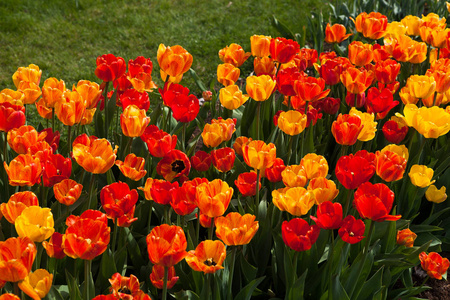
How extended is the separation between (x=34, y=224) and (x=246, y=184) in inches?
30.8

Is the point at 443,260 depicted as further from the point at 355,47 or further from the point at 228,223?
the point at 355,47

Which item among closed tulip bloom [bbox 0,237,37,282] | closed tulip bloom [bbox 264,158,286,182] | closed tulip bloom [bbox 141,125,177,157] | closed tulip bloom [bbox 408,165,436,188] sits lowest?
closed tulip bloom [bbox 408,165,436,188]

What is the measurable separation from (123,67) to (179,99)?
16.2 inches

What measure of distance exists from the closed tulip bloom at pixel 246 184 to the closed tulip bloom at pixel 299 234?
40cm

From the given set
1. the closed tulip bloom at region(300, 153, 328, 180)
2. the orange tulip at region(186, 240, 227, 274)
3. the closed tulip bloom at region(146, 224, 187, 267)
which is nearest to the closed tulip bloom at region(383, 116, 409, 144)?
the closed tulip bloom at region(300, 153, 328, 180)

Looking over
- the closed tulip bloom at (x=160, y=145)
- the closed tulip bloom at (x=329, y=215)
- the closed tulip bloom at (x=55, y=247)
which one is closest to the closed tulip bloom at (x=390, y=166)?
the closed tulip bloom at (x=329, y=215)

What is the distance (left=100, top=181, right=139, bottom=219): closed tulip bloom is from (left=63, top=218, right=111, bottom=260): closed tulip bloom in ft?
0.70

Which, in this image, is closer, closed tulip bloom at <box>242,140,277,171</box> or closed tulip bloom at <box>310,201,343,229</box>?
closed tulip bloom at <box>310,201,343,229</box>

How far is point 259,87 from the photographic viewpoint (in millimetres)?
2359

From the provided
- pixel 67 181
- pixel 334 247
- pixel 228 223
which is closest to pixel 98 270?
pixel 67 181

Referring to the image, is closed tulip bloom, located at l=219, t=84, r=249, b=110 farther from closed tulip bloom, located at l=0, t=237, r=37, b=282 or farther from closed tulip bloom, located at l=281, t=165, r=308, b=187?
closed tulip bloom, located at l=0, t=237, r=37, b=282

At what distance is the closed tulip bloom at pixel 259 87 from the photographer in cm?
237

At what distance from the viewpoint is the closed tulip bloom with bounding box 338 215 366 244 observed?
1.61 m

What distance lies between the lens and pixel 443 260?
204 cm
